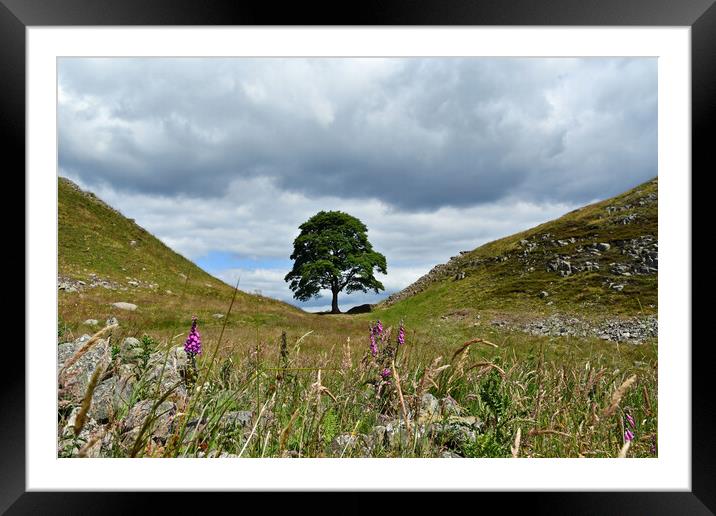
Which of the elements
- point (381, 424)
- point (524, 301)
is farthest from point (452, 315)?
point (381, 424)

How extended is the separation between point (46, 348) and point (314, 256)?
3371cm

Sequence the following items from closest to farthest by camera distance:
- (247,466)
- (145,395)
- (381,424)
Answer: (247,466), (381,424), (145,395)

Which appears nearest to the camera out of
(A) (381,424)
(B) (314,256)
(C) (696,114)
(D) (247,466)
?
(D) (247,466)

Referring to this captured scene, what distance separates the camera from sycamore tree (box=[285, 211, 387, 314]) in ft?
114

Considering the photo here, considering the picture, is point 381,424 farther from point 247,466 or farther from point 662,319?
point 662,319

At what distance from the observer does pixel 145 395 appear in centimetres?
300

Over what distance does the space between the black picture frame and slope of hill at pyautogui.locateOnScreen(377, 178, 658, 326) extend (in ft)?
79.5

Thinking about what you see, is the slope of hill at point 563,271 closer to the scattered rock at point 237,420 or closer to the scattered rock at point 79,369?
the scattered rock at point 79,369

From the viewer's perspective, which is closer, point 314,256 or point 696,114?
point 696,114

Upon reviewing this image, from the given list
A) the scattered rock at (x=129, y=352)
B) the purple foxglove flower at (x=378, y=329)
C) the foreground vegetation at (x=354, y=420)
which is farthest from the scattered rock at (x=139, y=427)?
the purple foxglove flower at (x=378, y=329)
